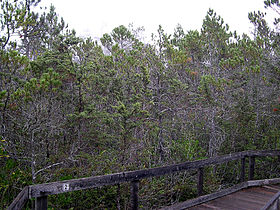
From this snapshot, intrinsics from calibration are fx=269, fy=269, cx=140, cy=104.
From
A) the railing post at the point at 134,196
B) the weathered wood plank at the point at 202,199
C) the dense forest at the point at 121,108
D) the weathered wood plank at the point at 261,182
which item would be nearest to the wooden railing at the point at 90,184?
the railing post at the point at 134,196

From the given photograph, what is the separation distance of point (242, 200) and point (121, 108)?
11.9ft

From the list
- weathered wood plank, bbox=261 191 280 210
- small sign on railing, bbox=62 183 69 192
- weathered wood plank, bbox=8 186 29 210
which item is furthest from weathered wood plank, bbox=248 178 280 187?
weathered wood plank, bbox=8 186 29 210

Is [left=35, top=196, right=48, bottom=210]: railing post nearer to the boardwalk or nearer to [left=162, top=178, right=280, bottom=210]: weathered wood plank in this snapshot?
[left=162, top=178, right=280, bottom=210]: weathered wood plank

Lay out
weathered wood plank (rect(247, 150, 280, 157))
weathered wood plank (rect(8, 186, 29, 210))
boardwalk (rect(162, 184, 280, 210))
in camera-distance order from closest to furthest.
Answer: weathered wood plank (rect(8, 186, 29, 210)), boardwalk (rect(162, 184, 280, 210)), weathered wood plank (rect(247, 150, 280, 157))

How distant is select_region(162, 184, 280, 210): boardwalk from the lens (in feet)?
15.1

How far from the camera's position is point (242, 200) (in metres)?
5.11

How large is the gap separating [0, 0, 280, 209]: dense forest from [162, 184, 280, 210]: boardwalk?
2.04 meters

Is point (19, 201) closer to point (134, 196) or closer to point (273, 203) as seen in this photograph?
point (134, 196)

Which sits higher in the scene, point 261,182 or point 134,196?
point 134,196

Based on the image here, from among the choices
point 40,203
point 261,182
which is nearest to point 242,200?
point 261,182

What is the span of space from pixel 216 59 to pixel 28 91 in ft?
30.4

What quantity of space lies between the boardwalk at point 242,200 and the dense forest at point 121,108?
80.2 inches

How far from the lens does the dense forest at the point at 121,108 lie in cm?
605

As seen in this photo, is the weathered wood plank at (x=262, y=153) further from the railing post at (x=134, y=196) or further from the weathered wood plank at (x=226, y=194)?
the railing post at (x=134, y=196)
